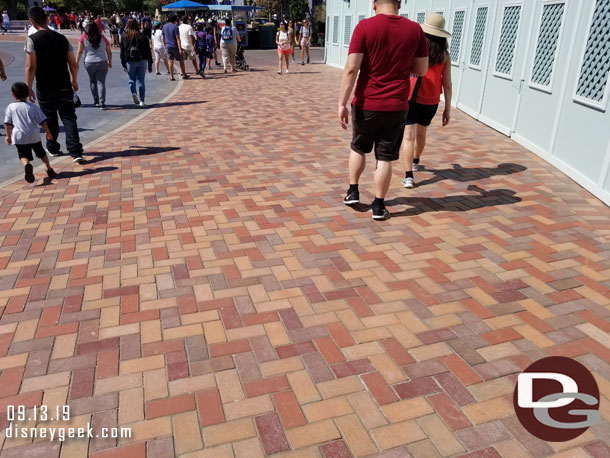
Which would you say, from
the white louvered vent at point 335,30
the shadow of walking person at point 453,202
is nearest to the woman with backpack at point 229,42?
the white louvered vent at point 335,30

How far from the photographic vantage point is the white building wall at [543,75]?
5.01 m

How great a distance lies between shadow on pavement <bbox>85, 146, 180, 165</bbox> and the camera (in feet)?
20.7

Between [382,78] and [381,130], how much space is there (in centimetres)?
43

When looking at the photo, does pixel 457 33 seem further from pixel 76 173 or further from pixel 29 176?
pixel 29 176

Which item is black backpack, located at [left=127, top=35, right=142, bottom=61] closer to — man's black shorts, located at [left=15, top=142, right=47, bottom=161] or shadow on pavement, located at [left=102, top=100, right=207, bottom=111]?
shadow on pavement, located at [left=102, top=100, right=207, bottom=111]

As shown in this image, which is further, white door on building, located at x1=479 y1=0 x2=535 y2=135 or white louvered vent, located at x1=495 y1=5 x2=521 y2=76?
white louvered vent, located at x1=495 y1=5 x2=521 y2=76

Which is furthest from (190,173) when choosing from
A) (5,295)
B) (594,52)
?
(594,52)

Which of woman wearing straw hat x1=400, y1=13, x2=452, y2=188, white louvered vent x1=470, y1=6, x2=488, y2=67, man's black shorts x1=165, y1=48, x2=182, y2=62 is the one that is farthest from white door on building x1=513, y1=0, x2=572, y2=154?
man's black shorts x1=165, y1=48, x2=182, y2=62

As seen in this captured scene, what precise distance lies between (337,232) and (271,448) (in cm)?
227

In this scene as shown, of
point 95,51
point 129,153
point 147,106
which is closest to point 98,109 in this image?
point 147,106

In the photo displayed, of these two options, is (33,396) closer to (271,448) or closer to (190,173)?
(271,448)

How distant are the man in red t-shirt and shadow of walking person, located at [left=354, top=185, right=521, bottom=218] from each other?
1.33ft

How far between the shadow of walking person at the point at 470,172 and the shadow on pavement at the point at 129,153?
11.4ft

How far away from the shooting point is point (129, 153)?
653 centimetres
